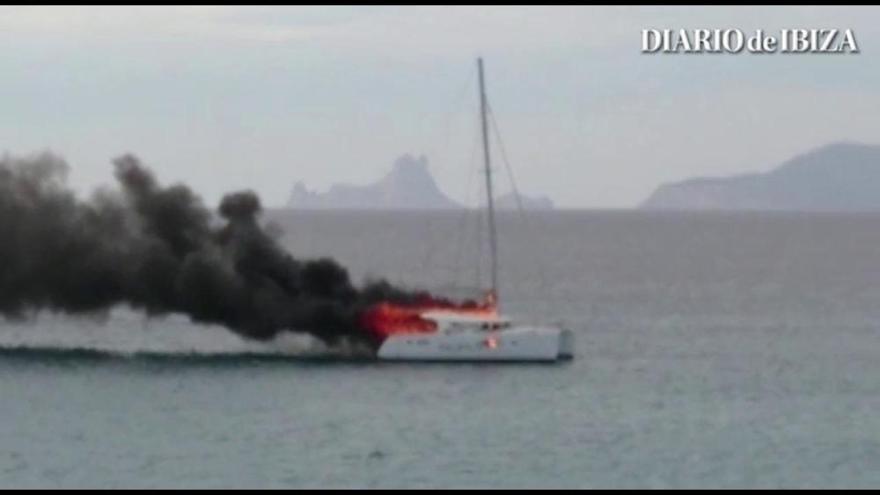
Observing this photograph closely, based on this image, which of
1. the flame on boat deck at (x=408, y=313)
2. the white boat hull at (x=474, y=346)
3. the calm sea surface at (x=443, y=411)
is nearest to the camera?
the calm sea surface at (x=443, y=411)

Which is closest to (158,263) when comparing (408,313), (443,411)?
(408,313)

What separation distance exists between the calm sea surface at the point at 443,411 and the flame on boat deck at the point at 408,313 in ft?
6.05

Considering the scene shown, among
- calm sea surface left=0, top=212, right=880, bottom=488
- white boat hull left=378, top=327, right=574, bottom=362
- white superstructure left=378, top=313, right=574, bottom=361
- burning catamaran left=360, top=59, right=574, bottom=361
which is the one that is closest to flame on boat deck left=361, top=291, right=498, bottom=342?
burning catamaran left=360, top=59, right=574, bottom=361

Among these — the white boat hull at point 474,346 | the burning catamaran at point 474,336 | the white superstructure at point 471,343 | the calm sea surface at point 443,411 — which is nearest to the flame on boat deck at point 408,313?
the burning catamaran at point 474,336

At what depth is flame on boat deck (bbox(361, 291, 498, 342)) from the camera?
8575cm

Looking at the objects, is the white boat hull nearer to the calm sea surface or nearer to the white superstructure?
the white superstructure

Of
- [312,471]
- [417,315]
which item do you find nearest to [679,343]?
[417,315]

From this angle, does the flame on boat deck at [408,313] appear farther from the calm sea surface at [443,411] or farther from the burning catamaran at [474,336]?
the calm sea surface at [443,411]

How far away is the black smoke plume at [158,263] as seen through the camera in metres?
88.2

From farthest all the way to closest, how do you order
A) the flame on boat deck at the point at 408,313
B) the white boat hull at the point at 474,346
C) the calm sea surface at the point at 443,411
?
the flame on boat deck at the point at 408,313 < the white boat hull at the point at 474,346 < the calm sea surface at the point at 443,411

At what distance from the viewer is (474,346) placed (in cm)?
8419

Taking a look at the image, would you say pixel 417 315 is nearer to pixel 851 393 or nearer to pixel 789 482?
pixel 851 393

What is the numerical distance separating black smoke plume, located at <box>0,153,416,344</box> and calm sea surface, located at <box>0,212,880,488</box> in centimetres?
214

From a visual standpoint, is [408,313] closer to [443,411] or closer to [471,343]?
[471,343]
